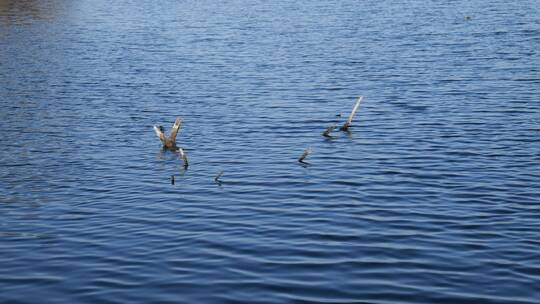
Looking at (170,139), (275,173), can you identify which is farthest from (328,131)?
(170,139)

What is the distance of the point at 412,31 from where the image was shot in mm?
69062

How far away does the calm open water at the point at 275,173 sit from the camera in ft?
56.9

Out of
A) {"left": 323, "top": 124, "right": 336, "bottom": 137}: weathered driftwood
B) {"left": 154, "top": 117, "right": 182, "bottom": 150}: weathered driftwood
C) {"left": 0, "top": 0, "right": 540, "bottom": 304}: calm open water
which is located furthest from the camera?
{"left": 323, "top": 124, "right": 336, "bottom": 137}: weathered driftwood

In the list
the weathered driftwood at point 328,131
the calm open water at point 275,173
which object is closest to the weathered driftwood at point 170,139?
the calm open water at point 275,173

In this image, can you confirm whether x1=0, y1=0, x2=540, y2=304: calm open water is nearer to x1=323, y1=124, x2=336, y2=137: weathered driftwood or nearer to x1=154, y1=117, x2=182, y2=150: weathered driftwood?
x1=323, y1=124, x2=336, y2=137: weathered driftwood

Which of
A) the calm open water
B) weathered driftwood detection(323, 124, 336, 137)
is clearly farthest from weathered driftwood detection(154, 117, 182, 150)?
weathered driftwood detection(323, 124, 336, 137)

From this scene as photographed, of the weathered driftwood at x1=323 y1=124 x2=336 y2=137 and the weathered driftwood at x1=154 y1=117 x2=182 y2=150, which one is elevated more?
the weathered driftwood at x1=323 y1=124 x2=336 y2=137

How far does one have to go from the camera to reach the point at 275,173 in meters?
27.7

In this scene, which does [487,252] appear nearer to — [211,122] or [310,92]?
Result: [211,122]

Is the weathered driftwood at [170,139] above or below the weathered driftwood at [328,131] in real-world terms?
below

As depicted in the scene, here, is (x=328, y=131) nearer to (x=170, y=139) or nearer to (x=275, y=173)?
(x=275, y=173)

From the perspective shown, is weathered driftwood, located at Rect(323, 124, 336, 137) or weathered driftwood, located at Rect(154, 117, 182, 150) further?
weathered driftwood, located at Rect(323, 124, 336, 137)

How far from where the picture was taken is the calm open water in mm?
17328

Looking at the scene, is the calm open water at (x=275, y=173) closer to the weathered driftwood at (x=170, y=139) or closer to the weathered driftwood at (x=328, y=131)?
the weathered driftwood at (x=328, y=131)
